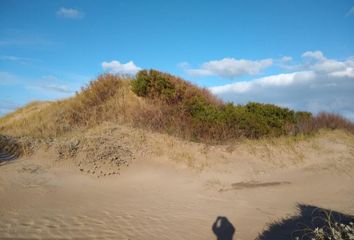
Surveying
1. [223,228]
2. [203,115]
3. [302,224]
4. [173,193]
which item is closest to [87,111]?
[203,115]

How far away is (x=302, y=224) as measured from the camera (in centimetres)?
760

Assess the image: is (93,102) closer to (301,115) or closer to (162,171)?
(162,171)

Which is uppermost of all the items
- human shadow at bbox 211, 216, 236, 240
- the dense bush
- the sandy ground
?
the dense bush

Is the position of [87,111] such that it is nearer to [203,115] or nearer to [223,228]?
[203,115]

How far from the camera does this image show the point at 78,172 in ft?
31.8

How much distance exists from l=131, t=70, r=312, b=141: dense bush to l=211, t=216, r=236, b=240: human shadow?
202 inches

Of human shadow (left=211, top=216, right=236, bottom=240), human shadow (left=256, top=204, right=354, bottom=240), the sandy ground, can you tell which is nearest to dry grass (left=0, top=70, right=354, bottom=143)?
the sandy ground

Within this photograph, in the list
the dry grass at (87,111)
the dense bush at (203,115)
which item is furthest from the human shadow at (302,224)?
the dry grass at (87,111)

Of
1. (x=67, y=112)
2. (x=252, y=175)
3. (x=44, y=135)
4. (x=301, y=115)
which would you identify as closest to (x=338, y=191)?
(x=252, y=175)

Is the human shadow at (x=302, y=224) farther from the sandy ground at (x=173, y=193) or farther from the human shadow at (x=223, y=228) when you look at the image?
the human shadow at (x=223, y=228)

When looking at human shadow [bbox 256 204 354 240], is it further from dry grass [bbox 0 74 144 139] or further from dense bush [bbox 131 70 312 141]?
dry grass [bbox 0 74 144 139]

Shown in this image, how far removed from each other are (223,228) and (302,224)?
5.70 feet

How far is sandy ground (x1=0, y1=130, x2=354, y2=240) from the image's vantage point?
6902 millimetres

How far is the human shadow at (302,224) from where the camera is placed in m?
6.90
